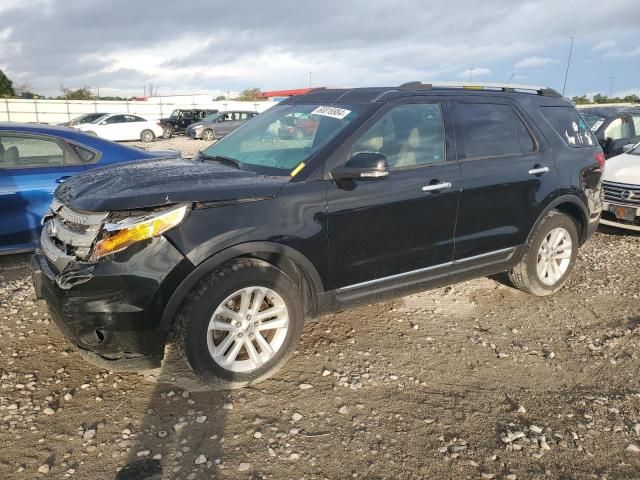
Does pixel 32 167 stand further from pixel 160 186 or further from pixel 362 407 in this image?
pixel 362 407

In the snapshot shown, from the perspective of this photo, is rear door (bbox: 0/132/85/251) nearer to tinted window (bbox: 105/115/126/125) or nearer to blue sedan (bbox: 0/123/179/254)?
blue sedan (bbox: 0/123/179/254)

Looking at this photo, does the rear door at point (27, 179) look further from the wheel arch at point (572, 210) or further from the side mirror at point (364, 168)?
the wheel arch at point (572, 210)

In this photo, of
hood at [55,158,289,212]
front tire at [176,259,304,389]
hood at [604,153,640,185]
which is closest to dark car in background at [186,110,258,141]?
hood at [604,153,640,185]

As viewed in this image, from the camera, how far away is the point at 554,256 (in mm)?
4816

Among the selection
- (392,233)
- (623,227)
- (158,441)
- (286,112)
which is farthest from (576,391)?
(623,227)

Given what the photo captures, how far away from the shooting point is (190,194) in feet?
9.59

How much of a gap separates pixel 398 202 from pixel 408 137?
54cm

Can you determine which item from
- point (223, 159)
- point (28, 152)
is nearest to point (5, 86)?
point (28, 152)

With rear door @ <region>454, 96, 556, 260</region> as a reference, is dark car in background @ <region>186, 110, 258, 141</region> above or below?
above

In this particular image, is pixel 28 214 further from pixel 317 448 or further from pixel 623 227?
pixel 623 227

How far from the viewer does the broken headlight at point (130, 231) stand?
2.79 m

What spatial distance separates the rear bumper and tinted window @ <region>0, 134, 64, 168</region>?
2.93m

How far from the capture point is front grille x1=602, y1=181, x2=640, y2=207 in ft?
22.5

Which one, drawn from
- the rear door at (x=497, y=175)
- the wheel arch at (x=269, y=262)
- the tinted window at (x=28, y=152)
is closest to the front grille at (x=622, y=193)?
the rear door at (x=497, y=175)
